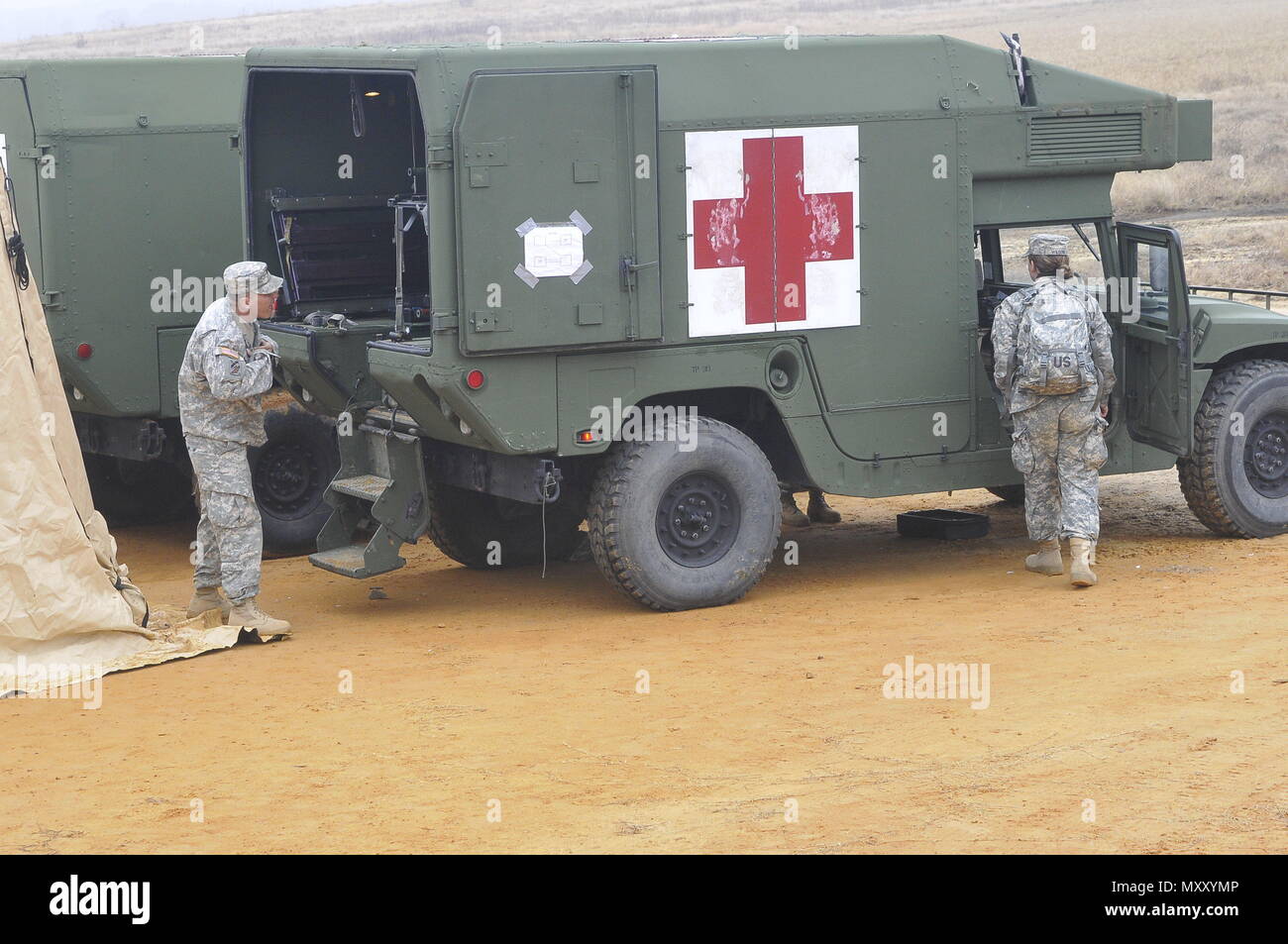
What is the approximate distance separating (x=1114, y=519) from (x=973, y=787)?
5.63 m

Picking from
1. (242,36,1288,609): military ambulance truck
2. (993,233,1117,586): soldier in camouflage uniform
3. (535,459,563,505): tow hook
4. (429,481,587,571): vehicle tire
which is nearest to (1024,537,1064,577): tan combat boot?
(993,233,1117,586): soldier in camouflage uniform

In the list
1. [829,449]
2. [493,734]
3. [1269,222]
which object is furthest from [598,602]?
[1269,222]

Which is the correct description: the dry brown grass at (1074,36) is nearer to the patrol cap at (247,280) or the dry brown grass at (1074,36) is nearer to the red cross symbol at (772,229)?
the red cross symbol at (772,229)

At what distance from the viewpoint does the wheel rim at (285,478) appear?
37.5ft

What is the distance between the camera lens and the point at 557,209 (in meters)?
8.53

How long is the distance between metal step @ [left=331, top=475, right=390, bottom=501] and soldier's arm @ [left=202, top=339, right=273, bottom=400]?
85 centimetres

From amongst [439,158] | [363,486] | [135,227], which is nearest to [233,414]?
[363,486]

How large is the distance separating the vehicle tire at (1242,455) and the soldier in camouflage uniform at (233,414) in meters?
5.08

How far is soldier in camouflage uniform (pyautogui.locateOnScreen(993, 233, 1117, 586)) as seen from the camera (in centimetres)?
930

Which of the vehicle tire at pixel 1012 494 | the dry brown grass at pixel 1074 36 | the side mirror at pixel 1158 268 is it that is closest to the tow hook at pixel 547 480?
the side mirror at pixel 1158 268

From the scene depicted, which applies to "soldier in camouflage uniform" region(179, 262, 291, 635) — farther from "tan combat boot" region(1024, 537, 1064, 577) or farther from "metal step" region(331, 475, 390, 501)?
"tan combat boot" region(1024, 537, 1064, 577)

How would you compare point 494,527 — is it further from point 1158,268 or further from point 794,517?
point 1158,268

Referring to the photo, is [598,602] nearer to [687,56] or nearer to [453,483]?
[453,483]

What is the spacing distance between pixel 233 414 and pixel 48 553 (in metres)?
1.10
